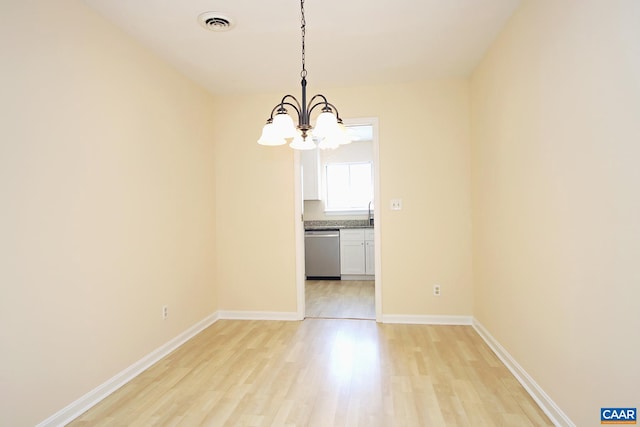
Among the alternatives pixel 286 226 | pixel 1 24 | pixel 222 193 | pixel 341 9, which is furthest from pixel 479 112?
pixel 1 24

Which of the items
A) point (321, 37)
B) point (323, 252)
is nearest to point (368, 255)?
point (323, 252)

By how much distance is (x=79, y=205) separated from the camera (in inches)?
84.7

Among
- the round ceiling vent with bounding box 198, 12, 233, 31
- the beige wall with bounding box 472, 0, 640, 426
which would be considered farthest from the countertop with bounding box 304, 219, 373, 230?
the round ceiling vent with bounding box 198, 12, 233, 31

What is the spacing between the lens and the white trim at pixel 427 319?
11.9ft

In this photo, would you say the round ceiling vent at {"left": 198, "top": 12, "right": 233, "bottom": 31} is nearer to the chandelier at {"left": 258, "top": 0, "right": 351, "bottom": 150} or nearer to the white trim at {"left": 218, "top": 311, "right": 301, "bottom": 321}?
the chandelier at {"left": 258, "top": 0, "right": 351, "bottom": 150}

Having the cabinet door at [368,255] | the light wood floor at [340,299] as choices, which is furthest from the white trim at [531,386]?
the cabinet door at [368,255]

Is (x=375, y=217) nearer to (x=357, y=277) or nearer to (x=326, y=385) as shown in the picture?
(x=326, y=385)

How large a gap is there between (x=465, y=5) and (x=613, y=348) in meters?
2.08

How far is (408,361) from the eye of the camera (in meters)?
2.75

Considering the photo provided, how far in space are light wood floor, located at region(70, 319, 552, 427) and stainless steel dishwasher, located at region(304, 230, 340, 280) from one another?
8.62 feet

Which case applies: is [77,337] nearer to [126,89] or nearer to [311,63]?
[126,89]

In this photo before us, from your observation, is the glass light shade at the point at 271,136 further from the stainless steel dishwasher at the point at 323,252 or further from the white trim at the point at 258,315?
the stainless steel dishwasher at the point at 323,252

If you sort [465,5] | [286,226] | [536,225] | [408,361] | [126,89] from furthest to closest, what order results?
1. [286,226]
2. [408,361]
3. [126,89]
4. [465,5]
5. [536,225]

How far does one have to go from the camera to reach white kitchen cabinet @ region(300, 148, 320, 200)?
21.0 feet
